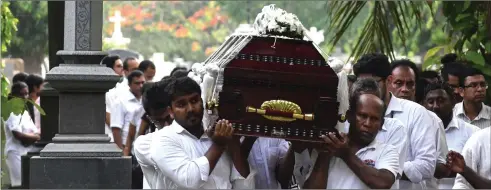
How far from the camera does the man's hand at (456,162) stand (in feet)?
29.6

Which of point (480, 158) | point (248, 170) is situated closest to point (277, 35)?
point (248, 170)

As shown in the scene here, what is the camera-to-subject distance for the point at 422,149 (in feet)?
31.1

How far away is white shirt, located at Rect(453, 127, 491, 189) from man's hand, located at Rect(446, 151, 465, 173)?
42 centimetres

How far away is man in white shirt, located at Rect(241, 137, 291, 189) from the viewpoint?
8.48 meters

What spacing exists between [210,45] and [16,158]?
33108 mm

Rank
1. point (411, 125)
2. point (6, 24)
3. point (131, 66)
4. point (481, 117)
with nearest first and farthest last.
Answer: point (411, 125) → point (481, 117) → point (6, 24) → point (131, 66)

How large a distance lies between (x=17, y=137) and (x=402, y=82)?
7.33 meters

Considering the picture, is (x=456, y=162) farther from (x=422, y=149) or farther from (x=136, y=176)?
(x=136, y=176)

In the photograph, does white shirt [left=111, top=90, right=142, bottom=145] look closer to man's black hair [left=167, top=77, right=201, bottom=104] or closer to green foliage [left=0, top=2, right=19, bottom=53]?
green foliage [left=0, top=2, right=19, bottom=53]

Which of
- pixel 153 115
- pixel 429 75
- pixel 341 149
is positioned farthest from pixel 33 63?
pixel 341 149

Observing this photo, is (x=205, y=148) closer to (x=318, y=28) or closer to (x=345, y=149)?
(x=345, y=149)

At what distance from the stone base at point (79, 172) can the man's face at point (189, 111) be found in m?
2.53

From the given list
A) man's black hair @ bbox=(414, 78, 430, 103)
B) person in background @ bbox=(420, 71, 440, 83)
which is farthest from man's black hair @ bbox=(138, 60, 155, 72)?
man's black hair @ bbox=(414, 78, 430, 103)

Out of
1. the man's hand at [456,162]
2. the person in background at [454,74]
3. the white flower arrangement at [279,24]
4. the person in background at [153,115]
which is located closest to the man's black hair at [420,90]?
the person in background at [454,74]
